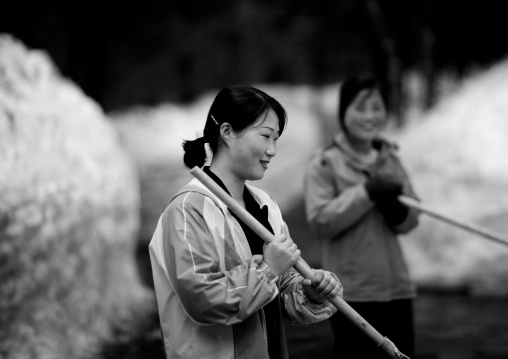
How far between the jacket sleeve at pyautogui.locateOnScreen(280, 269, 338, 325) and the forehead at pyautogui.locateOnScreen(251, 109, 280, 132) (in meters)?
0.49

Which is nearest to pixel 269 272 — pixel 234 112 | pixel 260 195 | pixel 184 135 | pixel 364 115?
pixel 260 195

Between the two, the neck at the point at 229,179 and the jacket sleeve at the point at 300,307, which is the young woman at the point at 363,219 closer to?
the jacket sleeve at the point at 300,307

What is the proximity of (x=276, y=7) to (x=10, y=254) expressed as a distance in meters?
10.3

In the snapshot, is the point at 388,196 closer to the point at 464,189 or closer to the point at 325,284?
the point at 325,284

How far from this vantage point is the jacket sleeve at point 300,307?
2.21 m

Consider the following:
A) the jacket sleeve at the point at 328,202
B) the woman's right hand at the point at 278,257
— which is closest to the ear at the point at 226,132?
the woman's right hand at the point at 278,257

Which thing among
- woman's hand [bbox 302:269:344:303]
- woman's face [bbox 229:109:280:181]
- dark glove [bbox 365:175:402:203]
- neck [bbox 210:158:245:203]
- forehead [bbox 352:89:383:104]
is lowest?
woman's hand [bbox 302:269:344:303]

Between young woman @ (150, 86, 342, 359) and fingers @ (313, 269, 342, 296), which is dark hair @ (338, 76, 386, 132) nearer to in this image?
young woman @ (150, 86, 342, 359)

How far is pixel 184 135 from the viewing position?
41.6ft

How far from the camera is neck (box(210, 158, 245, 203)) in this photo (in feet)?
7.27

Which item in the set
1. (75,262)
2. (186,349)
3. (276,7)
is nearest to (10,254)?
(75,262)

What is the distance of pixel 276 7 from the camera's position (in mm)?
13383

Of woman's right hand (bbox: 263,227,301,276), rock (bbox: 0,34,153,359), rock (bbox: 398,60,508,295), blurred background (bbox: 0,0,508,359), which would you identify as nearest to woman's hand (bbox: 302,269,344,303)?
woman's right hand (bbox: 263,227,301,276)

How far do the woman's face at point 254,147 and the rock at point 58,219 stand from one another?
2.08 metres
